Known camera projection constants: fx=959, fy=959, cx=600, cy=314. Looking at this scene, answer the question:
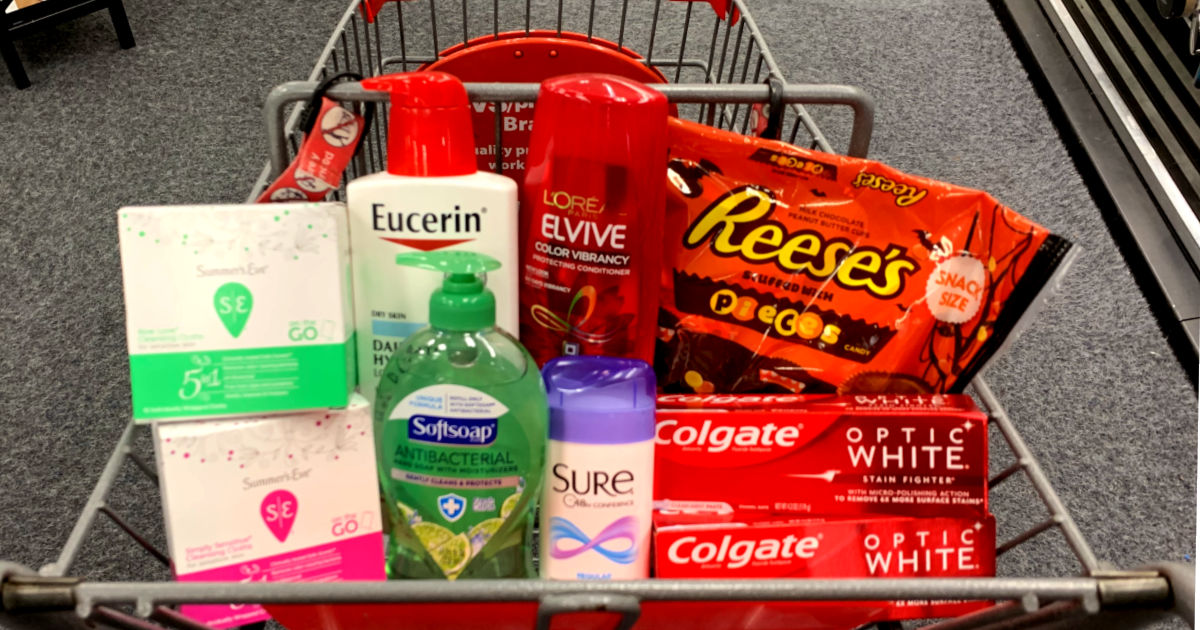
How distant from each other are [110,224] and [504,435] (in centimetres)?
135

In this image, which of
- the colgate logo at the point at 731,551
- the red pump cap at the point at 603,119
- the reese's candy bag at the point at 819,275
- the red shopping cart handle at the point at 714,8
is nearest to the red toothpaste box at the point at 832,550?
the colgate logo at the point at 731,551

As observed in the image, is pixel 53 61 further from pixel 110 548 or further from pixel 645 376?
pixel 645 376

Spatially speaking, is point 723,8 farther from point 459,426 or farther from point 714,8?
point 459,426

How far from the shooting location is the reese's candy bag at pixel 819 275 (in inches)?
23.5

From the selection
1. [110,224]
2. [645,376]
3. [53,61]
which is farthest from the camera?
[53,61]

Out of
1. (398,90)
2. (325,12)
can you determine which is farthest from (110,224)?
(398,90)

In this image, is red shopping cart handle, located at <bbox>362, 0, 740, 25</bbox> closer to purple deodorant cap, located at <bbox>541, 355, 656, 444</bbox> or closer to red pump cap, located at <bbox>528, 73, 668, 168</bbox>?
red pump cap, located at <bbox>528, 73, 668, 168</bbox>

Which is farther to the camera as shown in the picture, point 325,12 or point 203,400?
point 325,12

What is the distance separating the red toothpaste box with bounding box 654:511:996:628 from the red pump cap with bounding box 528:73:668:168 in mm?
207

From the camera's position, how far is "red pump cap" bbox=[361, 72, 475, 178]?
0.54 meters

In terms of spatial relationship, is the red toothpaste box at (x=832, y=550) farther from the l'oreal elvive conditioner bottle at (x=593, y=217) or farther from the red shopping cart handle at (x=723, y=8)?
the red shopping cart handle at (x=723, y=8)

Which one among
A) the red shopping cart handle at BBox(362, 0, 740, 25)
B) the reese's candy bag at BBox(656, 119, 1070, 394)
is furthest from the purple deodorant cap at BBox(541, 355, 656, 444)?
the red shopping cart handle at BBox(362, 0, 740, 25)

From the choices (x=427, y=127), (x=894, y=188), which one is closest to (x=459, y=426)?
(x=427, y=127)

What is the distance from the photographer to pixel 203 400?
Answer: 470 millimetres
